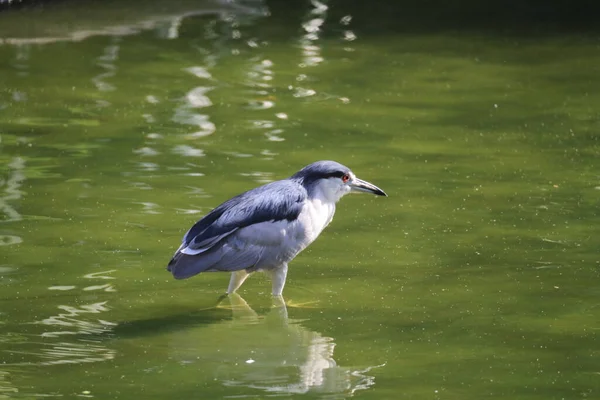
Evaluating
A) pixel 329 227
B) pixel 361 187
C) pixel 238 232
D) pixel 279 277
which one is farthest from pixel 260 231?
pixel 329 227

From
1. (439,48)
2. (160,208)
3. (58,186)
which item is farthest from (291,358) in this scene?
(439,48)

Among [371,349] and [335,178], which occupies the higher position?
[335,178]

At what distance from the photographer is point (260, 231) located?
6918mm

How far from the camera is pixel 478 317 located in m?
6.75

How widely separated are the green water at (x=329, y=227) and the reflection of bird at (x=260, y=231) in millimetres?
260

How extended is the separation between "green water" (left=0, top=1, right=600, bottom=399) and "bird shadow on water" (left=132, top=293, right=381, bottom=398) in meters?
0.02

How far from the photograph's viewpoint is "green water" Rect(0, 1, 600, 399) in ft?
20.1

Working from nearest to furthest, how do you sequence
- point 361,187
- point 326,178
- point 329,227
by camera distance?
point 326,178 < point 361,187 < point 329,227

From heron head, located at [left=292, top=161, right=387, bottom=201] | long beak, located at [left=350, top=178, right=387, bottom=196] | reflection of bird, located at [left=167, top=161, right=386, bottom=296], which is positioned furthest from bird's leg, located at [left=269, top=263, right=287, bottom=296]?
long beak, located at [left=350, top=178, right=387, bottom=196]

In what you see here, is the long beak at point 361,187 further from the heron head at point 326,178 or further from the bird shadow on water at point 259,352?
the bird shadow on water at point 259,352

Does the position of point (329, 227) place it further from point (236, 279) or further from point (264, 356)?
point (264, 356)

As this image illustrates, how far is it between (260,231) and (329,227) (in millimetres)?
1391

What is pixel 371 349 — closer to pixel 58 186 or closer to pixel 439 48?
pixel 58 186

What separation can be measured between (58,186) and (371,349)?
10.8 feet
